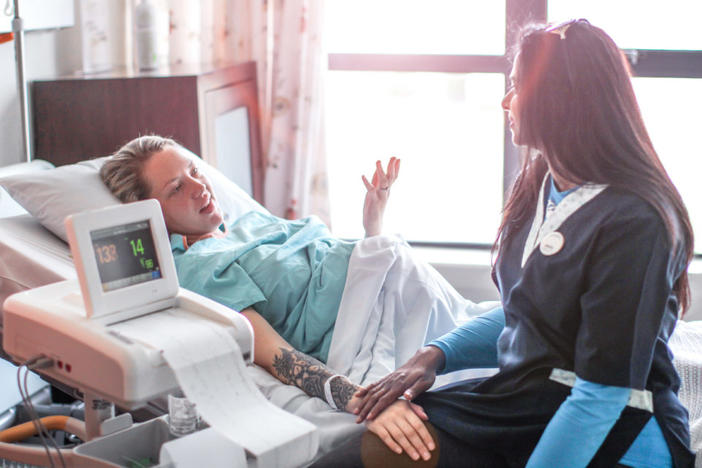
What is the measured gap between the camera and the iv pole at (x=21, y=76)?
2.05 metres

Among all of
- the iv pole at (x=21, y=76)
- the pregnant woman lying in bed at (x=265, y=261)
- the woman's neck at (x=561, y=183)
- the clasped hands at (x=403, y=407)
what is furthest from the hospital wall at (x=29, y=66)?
the woman's neck at (x=561, y=183)

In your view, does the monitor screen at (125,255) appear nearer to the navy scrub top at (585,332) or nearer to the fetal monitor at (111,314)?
the fetal monitor at (111,314)

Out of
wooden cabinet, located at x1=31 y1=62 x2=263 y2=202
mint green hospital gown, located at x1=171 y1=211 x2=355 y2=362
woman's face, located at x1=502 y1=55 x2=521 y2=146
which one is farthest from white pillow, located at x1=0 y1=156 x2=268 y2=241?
woman's face, located at x1=502 y1=55 x2=521 y2=146

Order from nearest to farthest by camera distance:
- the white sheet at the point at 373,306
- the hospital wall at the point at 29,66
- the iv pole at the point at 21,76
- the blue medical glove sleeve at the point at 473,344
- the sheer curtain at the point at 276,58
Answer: the blue medical glove sleeve at the point at 473,344 < the white sheet at the point at 373,306 < the iv pole at the point at 21,76 < the hospital wall at the point at 29,66 < the sheer curtain at the point at 276,58

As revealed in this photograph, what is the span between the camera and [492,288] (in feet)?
9.36

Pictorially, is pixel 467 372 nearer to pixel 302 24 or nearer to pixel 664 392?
pixel 664 392

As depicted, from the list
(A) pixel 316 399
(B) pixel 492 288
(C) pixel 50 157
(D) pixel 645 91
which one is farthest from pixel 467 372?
(D) pixel 645 91

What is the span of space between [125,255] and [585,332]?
0.68 meters

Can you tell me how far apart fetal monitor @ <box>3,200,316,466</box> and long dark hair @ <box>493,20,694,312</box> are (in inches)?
22.3

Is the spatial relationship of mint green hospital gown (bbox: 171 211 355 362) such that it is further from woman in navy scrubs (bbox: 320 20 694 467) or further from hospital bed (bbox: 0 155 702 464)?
woman in navy scrubs (bbox: 320 20 694 467)

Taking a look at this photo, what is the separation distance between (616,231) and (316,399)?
689 mm

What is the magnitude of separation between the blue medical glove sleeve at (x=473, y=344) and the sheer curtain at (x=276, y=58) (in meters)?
1.59

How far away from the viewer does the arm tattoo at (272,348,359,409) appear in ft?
4.93

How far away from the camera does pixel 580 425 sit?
114cm
